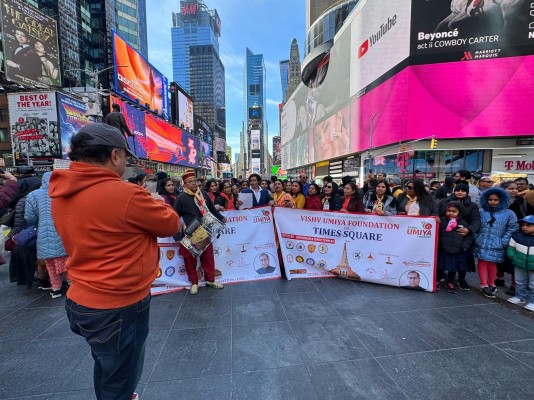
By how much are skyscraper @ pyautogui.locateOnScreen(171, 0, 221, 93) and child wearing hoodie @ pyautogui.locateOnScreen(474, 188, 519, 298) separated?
571 ft

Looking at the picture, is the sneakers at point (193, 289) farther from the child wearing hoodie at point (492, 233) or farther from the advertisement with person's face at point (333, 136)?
the advertisement with person's face at point (333, 136)

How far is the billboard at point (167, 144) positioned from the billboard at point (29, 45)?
1389 centimetres

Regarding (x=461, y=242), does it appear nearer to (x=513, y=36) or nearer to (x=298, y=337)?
(x=298, y=337)

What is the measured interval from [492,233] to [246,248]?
149 inches

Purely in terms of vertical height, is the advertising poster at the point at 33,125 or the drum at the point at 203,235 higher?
the advertising poster at the point at 33,125

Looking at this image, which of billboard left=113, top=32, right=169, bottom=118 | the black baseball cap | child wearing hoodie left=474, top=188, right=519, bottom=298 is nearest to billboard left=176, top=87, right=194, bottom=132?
billboard left=113, top=32, right=169, bottom=118

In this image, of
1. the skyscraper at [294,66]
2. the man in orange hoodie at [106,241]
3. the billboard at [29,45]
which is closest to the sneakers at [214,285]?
the man in orange hoodie at [106,241]

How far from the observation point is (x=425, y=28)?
24109 mm

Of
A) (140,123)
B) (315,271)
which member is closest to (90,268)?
(315,271)

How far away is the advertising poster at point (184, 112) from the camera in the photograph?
56.6 m

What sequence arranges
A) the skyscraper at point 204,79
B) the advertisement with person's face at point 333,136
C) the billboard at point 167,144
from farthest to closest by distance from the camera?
the skyscraper at point 204,79
the billboard at point 167,144
the advertisement with person's face at point 333,136

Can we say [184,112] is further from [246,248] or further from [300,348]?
[300,348]

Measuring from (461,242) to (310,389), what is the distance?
326 centimetres

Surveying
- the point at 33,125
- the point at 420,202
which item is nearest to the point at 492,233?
the point at 420,202
